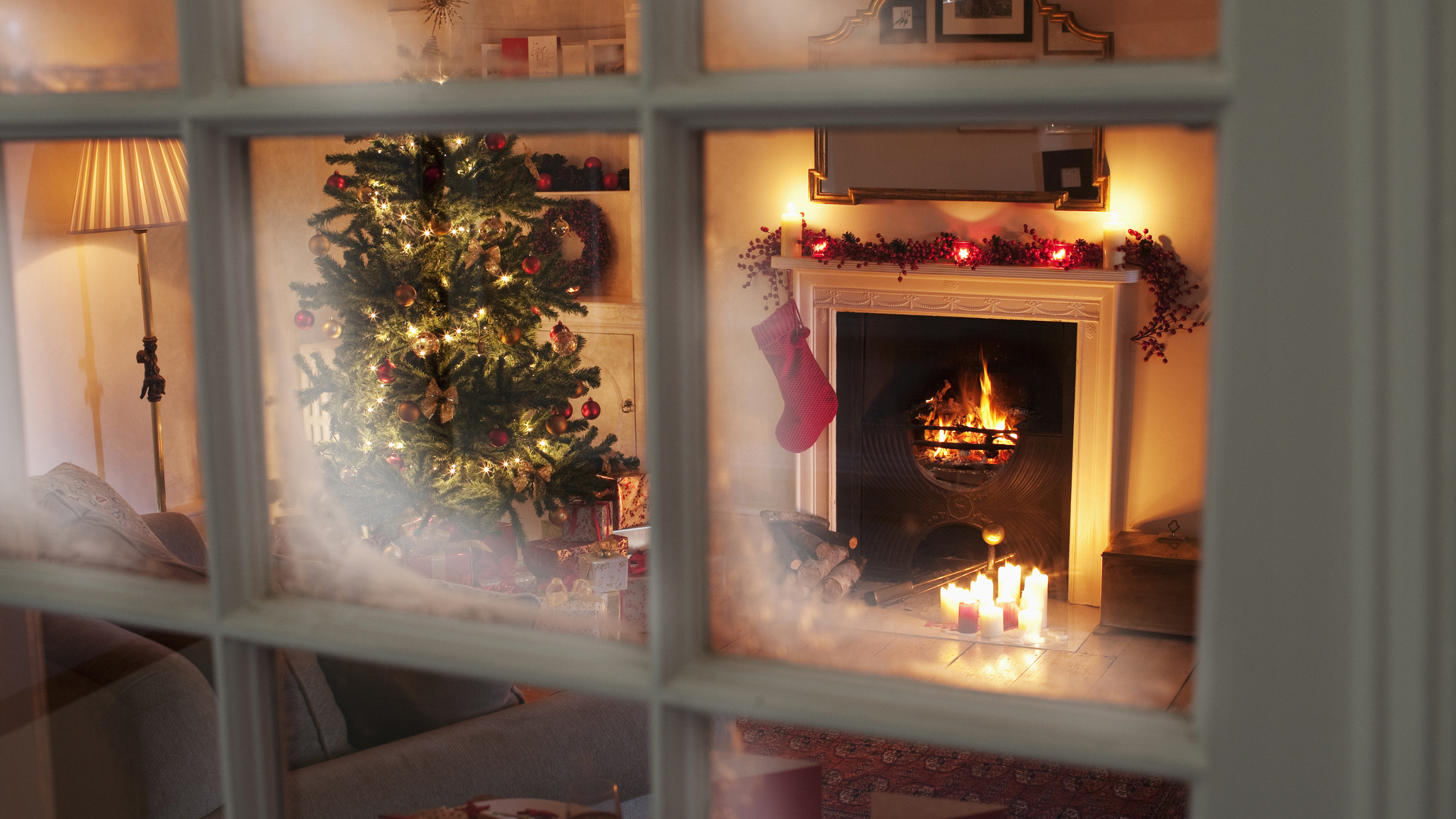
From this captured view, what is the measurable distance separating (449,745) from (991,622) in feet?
3.77

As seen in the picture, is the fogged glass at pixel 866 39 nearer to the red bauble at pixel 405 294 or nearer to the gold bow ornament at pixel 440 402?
the red bauble at pixel 405 294

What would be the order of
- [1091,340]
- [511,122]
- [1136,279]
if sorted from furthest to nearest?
1. [1091,340]
2. [1136,279]
3. [511,122]

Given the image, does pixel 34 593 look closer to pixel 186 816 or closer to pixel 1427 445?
pixel 186 816

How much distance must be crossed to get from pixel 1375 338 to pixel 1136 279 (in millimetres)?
2699

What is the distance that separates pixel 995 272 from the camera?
3594mm

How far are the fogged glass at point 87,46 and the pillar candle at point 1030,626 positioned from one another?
1006 millimetres

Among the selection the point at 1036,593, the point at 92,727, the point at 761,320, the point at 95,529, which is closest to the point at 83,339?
the point at 95,529

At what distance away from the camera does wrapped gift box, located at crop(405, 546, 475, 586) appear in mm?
735

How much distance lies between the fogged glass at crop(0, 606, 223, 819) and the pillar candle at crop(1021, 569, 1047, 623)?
1170mm

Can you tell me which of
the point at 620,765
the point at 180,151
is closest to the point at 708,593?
the point at 620,765

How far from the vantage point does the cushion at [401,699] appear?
28.2 inches

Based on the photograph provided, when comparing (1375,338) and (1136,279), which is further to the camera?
(1136,279)

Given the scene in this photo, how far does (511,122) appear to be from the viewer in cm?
54

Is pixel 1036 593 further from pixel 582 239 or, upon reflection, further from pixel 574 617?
pixel 574 617
